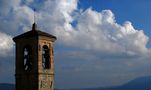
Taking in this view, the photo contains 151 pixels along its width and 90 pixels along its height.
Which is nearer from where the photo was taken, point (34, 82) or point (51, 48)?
point (34, 82)

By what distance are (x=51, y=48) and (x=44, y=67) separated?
1.82m

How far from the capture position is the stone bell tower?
90.8 feet

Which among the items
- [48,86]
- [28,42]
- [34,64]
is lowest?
[48,86]

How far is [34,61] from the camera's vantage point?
91.8 feet

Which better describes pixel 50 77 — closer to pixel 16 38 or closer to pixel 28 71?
pixel 28 71

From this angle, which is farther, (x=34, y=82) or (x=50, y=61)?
(x=50, y=61)

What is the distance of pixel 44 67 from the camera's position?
28594mm

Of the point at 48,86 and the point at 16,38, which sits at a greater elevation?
the point at 16,38

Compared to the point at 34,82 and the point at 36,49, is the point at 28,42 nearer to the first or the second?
the point at 36,49

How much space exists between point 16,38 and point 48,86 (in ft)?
15.2

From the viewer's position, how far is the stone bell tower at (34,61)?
90.8 feet

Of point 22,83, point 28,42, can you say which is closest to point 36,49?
point 28,42

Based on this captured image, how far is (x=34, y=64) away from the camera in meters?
27.9

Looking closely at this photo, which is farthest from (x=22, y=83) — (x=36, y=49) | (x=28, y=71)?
(x=36, y=49)
